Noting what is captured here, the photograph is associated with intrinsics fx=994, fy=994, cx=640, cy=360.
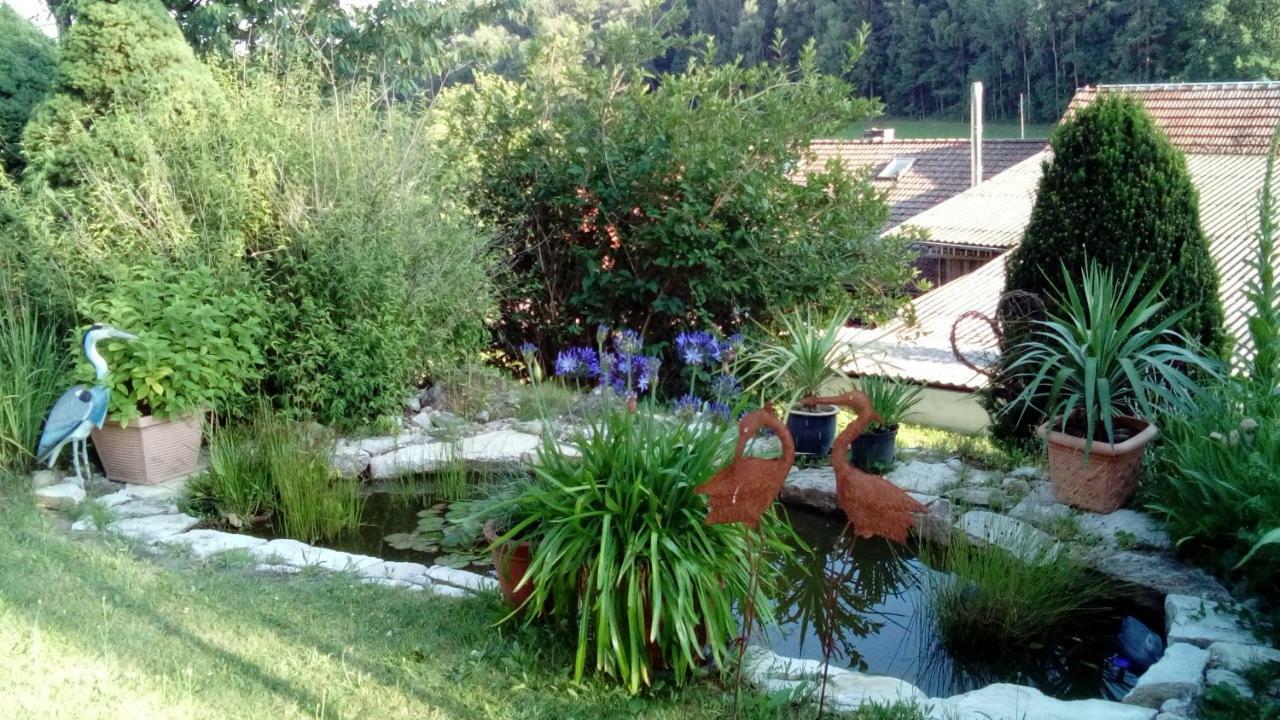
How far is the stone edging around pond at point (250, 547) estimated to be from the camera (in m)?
3.70

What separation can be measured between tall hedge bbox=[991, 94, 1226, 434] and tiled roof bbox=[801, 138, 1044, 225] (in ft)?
55.0

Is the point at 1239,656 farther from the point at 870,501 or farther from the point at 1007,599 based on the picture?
the point at 870,501

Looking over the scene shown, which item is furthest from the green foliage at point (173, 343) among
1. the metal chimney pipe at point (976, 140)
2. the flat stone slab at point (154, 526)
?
the metal chimney pipe at point (976, 140)

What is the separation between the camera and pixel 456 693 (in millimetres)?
2760

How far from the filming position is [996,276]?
1497 centimetres

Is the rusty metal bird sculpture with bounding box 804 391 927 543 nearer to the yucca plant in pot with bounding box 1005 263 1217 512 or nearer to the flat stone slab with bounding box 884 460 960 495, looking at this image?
the yucca plant in pot with bounding box 1005 263 1217 512

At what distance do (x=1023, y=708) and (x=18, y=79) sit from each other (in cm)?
822

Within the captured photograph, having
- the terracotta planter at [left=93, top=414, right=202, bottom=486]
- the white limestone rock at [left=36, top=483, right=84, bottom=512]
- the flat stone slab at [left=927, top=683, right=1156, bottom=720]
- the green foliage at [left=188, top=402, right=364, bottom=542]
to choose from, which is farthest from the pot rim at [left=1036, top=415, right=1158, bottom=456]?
the white limestone rock at [left=36, top=483, right=84, bottom=512]

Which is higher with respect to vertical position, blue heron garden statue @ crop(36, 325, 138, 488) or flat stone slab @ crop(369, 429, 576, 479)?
blue heron garden statue @ crop(36, 325, 138, 488)

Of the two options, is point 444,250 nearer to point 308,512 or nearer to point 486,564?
point 308,512

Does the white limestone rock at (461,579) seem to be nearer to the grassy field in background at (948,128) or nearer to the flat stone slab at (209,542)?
the flat stone slab at (209,542)

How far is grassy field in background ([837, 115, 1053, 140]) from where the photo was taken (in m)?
32.1

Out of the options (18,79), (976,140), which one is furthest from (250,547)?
(976,140)

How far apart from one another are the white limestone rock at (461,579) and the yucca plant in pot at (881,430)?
2238 millimetres
